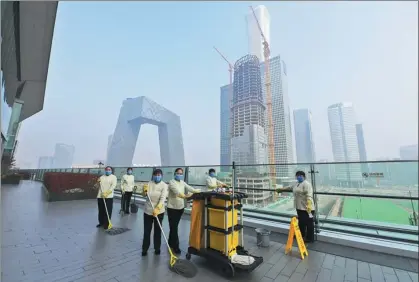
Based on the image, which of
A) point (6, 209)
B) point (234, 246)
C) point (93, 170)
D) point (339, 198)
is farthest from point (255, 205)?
point (93, 170)

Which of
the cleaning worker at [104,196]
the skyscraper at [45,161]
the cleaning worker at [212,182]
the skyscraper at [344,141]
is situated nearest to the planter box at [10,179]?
the cleaning worker at [104,196]

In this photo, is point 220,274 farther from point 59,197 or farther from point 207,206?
point 59,197

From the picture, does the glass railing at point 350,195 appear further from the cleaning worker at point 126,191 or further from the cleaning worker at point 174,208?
the cleaning worker at point 126,191

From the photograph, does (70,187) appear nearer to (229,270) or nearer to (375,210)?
(229,270)

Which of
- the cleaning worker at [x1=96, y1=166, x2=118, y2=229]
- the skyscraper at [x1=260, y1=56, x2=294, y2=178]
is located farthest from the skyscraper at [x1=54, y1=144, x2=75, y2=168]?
the cleaning worker at [x1=96, y1=166, x2=118, y2=229]

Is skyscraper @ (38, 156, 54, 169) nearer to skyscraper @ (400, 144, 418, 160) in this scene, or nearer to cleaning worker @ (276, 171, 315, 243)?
cleaning worker @ (276, 171, 315, 243)

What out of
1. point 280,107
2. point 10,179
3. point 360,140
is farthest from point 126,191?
point 10,179

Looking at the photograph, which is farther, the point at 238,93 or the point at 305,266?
the point at 238,93
